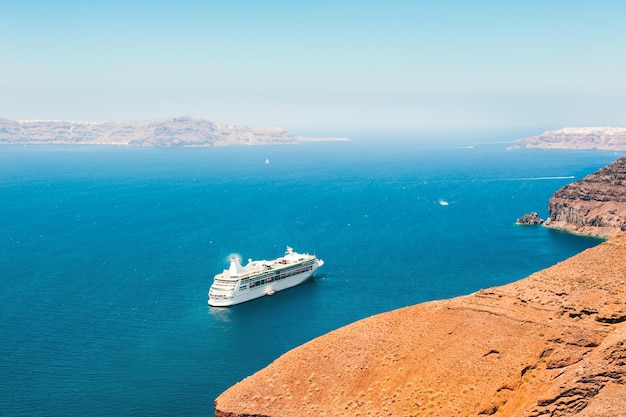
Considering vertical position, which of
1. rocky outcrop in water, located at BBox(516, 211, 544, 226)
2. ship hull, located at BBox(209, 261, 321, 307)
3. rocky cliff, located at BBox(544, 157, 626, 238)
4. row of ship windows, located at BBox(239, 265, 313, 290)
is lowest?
ship hull, located at BBox(209, 261, 321, 307)

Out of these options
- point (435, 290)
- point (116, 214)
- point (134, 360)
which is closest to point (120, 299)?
point (134, 360)

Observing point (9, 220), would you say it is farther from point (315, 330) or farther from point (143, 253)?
point (315, 330)

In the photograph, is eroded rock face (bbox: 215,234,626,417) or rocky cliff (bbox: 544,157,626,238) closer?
eroded rock face (bbox: 215,234,626,417)

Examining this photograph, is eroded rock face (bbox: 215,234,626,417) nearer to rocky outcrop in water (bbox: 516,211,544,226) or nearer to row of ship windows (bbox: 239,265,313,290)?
row of ship windows (bbox: 239,265,313,290)

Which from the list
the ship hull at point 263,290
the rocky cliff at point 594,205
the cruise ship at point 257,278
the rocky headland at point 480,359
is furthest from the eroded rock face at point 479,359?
the rocky cliff at point 594,205

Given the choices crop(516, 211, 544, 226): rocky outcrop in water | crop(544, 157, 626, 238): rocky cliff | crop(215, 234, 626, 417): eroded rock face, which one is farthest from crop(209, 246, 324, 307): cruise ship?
crop(544, 157, 626, 238): rocky cliff

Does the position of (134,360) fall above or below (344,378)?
below

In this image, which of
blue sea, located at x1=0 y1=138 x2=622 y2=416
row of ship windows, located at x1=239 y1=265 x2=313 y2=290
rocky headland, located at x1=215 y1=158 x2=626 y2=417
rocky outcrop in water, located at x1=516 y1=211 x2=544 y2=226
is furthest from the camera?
rocky outcrop in water, located at x1=516 y1=211 x2=544 y2=226

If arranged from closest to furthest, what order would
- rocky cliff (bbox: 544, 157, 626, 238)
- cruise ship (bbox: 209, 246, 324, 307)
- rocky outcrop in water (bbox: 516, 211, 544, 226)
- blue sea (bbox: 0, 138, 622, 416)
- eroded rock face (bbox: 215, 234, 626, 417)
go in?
eroded rock face (bbox: 215, 234, 626, 417)
blue sea (bbox: 0, 138, 622, 416)
cruise ship (bbox: 209, 246, 324, 307)
rocky cliff (bbox: 544, 157, 626, 238)
rocky outcrop in water (bbox: 516, 211, 544, 226)

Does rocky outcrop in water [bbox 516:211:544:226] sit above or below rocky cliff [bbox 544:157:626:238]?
below
